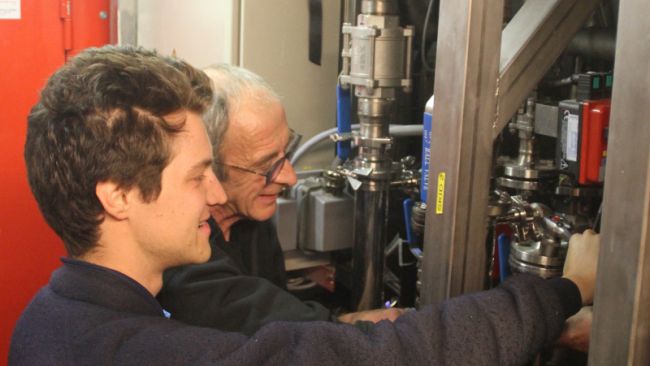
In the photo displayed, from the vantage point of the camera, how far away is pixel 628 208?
2.61 feet

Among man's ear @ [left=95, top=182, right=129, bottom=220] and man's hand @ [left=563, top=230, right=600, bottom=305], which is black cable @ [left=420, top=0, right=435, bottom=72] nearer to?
man's hand @ [left=563, top=230, right=600, bottom=305]

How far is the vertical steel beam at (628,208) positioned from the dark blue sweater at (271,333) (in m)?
0.16

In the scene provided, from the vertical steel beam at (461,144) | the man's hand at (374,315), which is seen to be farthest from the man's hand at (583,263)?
the man's hand at (374,315)

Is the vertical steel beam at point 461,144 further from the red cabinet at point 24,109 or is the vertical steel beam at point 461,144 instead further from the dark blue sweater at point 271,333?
the red cabinet at point 24,109

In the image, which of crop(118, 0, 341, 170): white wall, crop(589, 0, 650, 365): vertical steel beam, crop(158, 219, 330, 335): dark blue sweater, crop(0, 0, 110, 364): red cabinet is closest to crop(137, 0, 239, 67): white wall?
crop(118, 0, 341, 170): white wall

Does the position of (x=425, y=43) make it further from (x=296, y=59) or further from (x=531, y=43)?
(x=531, y=43)

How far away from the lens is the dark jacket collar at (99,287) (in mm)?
977

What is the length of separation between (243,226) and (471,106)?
2.22 ft

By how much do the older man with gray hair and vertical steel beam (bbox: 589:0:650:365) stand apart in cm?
54

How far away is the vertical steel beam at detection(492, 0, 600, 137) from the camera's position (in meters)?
1.12

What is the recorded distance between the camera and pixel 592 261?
1121mm

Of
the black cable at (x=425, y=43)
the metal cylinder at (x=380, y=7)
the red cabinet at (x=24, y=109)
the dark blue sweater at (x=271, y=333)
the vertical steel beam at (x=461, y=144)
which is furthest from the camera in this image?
the red cabinet at (x=24, y=109)

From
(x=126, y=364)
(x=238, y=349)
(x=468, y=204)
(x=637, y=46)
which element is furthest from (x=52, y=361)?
(x=637, y=46)

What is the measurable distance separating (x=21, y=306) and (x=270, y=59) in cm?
105
